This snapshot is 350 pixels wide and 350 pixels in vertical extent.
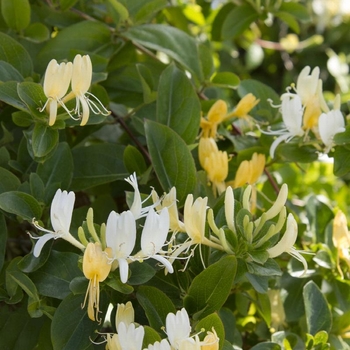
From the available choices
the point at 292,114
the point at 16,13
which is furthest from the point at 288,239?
the point at 16,13

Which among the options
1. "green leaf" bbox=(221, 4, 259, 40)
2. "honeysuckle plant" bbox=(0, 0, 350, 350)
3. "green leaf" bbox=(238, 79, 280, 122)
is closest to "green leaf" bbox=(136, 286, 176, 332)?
"honeysuckle plant" bbox=(0, 0, 350, 350)

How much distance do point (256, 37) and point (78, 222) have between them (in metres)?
1.02

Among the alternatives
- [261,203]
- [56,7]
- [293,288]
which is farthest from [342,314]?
[56,7]

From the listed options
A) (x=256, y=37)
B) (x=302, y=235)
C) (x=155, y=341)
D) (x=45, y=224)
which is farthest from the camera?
(x=256, y=37)

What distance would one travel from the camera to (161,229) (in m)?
0.44

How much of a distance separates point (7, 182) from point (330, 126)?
0.99 ft

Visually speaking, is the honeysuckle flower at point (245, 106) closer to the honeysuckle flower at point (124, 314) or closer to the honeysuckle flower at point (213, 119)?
the honeysuckle flower at point (213, 119)

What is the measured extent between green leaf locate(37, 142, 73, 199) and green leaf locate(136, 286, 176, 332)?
0.48 feet

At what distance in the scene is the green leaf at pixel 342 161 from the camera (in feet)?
1.99

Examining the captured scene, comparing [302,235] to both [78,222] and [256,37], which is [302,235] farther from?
[256,37]

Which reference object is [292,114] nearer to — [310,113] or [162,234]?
[310,113]

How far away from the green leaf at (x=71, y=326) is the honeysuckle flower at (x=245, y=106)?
0.28 meters

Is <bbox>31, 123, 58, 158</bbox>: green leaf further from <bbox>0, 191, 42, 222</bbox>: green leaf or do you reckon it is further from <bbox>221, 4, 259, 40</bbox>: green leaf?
<bbox>221, 4, 259, 40</bbox>: green leaf

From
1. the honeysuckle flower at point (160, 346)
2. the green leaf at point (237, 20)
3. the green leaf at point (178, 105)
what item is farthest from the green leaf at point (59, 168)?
the green leaf at point (237, 20)
